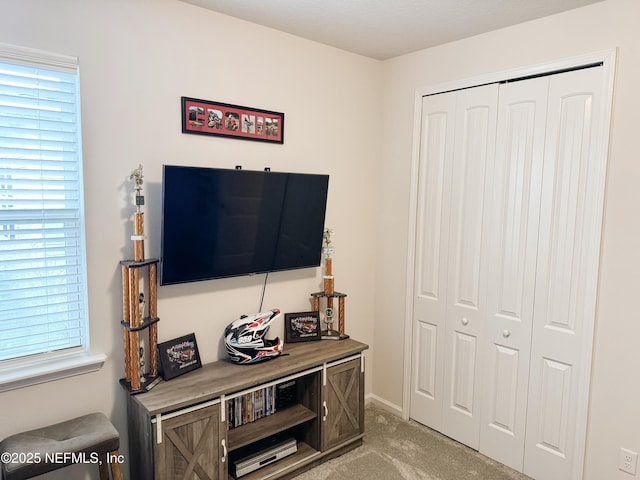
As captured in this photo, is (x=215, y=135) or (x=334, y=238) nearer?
(x=215, y=135)

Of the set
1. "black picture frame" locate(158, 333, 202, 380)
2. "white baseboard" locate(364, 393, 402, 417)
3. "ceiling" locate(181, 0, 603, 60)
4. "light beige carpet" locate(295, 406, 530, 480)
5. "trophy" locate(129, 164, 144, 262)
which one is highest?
"ceiling" locate(181, 0, 603, 60)

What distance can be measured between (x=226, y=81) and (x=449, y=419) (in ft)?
8.68

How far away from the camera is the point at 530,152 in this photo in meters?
2.60

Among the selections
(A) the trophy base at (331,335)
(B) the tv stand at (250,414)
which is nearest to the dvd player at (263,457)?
(B) the tv stand at (250,414)

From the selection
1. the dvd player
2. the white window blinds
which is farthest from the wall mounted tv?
the dvd player

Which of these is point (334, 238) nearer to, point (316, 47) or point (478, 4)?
point (316, 47)

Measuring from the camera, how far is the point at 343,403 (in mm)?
2838

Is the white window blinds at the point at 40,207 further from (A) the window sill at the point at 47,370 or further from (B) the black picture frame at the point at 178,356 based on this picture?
(B) the black picture frame at the point at 178,356

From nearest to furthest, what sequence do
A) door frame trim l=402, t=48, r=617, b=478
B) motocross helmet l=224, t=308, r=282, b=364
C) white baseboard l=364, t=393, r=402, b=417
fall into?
door frame trim l=402, t=48, r=617, b=478 → motocross helmet l=224, t=308, r=282, b=364 → white baseboard l=364, t=393, r=402, b=417

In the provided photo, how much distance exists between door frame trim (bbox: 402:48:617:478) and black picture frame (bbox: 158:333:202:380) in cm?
158

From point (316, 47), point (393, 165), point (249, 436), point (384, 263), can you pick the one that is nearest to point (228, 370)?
point (249, 436)

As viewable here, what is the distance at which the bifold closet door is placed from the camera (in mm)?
2855

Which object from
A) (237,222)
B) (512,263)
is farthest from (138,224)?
(512,263)

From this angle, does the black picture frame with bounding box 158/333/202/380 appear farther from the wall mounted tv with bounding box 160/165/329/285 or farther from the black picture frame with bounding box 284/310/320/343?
the black picture frame with bounding box 284/310/320/343
